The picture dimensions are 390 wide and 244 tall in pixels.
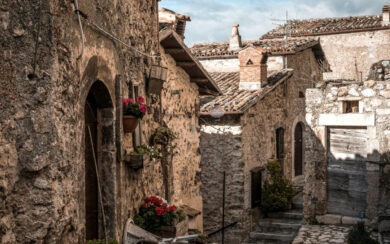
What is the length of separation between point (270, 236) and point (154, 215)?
21.2 feet

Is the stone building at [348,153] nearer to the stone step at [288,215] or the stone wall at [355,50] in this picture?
the stone step at [288,215]

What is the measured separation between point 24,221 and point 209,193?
9.38m

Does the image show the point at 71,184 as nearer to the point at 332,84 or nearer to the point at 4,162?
the point at 4,162

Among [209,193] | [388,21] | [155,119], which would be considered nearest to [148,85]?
[155,119]

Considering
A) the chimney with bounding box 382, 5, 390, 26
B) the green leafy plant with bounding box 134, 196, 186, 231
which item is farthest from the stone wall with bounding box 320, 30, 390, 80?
the green leafy plant with bounding box 134, 196, 186, 231

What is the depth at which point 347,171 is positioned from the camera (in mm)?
Answer: 9312

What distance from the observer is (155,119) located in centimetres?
722

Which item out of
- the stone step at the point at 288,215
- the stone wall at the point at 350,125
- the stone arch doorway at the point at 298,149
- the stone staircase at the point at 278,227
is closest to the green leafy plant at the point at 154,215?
the stone wall at the point at 350,125

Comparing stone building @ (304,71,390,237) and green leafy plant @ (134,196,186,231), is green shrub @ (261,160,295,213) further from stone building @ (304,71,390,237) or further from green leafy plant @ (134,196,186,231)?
green leafy plant @ (134,196,186,231)

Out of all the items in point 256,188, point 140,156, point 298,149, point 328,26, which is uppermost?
point 328,26

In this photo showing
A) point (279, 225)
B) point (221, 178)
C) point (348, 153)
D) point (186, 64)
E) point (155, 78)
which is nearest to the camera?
point (155, 78)

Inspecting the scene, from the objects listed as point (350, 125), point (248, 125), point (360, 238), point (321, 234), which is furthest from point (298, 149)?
point (360, 238)

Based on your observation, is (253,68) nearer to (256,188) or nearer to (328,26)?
(256,188)

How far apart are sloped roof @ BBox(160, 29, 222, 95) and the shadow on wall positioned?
8.71ft
